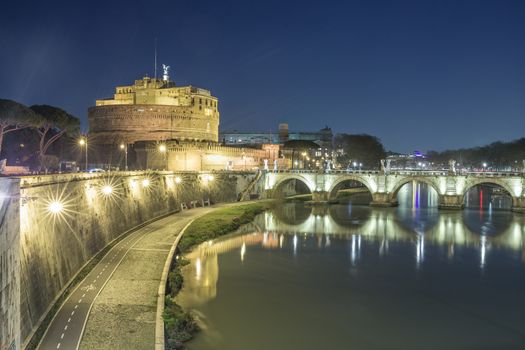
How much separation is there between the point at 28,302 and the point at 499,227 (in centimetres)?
3614

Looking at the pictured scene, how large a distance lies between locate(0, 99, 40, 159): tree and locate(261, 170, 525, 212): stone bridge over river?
28566mm

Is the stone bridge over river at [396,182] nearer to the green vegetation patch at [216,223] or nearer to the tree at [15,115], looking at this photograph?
the green vegetation patch at [216,223]

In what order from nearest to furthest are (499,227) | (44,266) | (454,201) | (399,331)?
(44,266) → (399,331) → (499,227) → (454,201)

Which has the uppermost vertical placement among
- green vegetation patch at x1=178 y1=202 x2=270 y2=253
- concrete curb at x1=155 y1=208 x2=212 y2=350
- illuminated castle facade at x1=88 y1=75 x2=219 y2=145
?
illuminated castle facade at x1=88 y1=75 x2=219 y2=145

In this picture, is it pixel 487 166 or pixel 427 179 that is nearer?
pixel 427 179

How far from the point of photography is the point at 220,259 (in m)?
27.4

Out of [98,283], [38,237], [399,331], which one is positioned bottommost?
[399,331]

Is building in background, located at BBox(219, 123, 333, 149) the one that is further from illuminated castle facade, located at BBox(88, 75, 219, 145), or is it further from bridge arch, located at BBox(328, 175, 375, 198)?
bridge arch, located at BBox(328, 175, 375, 198)

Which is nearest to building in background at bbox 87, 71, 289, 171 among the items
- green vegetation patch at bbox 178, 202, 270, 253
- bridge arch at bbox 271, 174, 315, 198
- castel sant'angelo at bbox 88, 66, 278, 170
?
castel sant'angelo at bbox 88, 66, 278, 170

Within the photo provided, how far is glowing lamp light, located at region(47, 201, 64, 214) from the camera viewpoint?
1810cm

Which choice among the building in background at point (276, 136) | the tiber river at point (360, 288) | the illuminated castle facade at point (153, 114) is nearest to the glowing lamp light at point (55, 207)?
the tiber river at point (360, 288)

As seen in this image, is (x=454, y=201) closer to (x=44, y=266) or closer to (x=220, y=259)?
(x=220, y=259)

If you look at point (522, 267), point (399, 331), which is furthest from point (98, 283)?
point (522, 267)

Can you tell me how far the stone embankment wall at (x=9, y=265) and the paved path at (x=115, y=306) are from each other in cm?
154
